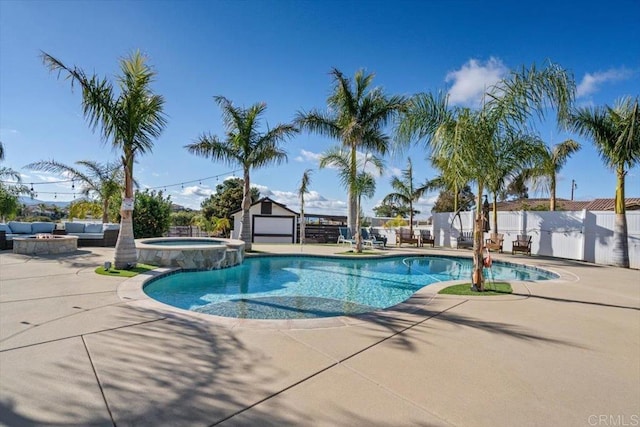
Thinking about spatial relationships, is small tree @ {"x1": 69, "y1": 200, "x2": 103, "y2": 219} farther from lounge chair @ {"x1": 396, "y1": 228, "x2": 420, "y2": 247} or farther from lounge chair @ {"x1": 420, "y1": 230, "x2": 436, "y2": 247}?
lounge chair @ {"x1": 420, "y1": 230, "x2": 436, "y2": 247}

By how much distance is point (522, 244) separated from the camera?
15141 millimetres

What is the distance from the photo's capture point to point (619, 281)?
8047mm

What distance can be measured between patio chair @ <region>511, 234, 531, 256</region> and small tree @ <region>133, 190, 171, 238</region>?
59.6 ft

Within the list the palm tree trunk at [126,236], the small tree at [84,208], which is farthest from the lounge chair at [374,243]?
the small tree at [84,208]

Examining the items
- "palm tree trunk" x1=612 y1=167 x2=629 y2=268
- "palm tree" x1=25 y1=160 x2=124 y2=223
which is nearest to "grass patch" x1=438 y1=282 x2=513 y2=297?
"palm tree trunk" x1=612 y1=167 x2=629 y2=268

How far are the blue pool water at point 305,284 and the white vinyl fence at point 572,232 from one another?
12.5 feet

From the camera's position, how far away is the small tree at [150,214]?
53.2 ft

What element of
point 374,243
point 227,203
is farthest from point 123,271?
point 227,203

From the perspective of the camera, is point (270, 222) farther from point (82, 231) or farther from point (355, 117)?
point (355, 117)

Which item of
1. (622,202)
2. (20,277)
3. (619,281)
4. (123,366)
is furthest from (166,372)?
(622,202)

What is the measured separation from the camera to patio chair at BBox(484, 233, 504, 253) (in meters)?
15.4

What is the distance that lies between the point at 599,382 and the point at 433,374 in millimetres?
1468

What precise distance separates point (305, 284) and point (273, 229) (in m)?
14.9

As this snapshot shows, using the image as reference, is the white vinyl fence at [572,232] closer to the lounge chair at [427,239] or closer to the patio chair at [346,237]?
the lounge chair at [427,239]
